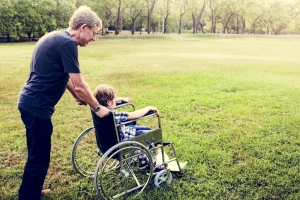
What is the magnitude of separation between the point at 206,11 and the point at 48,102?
→ 193 ft

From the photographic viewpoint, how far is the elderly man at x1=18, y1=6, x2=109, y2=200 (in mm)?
2352

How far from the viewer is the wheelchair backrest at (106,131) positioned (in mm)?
2709

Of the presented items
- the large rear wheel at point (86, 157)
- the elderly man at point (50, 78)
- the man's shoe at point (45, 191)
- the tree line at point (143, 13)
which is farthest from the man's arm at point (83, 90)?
the tree line at point (143, 13)

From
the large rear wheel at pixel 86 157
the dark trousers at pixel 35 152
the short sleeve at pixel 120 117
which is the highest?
the short sleeve at pixel 120 117

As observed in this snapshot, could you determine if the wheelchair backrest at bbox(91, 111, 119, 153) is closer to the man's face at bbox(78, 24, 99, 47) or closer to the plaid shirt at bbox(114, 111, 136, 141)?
the plaid shirt at bbox(114, 111, 136, 141)

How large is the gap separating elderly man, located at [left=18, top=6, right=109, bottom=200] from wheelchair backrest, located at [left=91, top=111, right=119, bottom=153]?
13cm

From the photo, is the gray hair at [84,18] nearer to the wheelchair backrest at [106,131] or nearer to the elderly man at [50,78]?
the elderly man at [50,78]

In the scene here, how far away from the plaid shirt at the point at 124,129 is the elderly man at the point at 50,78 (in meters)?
0.23

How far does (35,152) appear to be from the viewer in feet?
8.45

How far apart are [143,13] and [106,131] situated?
4970cm

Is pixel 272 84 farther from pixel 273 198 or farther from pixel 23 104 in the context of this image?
pixel 23 104

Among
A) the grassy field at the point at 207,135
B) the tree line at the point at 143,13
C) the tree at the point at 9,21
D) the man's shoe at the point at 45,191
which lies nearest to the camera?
the man's shoe at the point at 45,191

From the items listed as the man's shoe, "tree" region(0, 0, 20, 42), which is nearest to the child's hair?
the man's shoe

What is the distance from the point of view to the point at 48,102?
250cm
